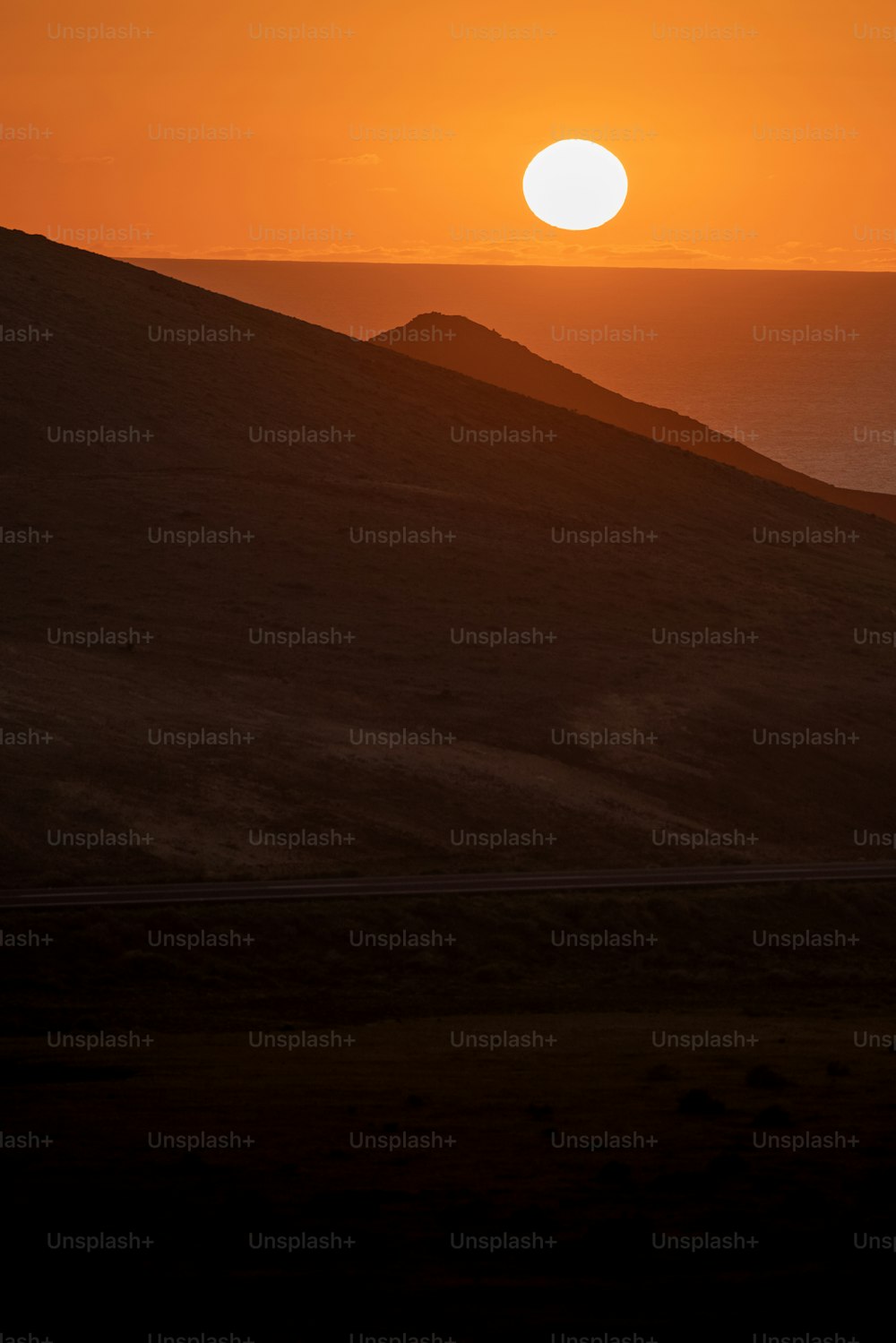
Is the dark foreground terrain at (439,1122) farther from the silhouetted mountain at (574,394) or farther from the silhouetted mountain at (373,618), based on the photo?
the silhouetted mountain at (574,394)

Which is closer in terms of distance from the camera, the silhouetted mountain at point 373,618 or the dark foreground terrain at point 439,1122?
the dark foreground terrain at point 439,1122

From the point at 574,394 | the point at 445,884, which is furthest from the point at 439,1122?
the point at 574,394

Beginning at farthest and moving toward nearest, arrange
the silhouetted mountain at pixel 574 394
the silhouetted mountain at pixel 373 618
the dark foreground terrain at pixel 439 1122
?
the silhouetted mountain at pixel 574 394, the silhouetted mountain at pixel 373 618, the dark foreground terrain at pixel 439 1122

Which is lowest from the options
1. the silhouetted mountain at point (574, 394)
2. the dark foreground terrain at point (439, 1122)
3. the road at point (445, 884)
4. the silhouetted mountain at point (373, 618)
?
the dark foreground terrain at point (439, 1122)

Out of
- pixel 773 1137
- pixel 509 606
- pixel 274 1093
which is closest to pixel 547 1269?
pixel 773 1137

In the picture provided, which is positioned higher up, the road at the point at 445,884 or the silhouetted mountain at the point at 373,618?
the silhouetted mountain at the point at 373,618

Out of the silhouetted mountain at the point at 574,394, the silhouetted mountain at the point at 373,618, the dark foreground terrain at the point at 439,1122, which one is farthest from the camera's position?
the silhouetted mountain at the point at 574,394

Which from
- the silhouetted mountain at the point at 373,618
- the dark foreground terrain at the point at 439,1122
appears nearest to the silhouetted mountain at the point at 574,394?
the silhouetted mountain at the point at 373,618
